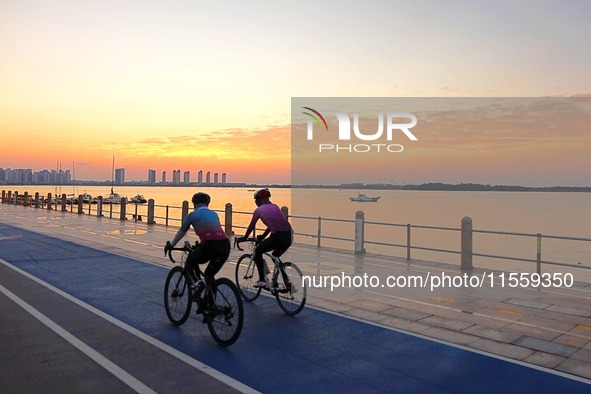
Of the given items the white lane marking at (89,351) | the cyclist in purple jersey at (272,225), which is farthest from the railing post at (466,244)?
the white lane marking at (89,351)

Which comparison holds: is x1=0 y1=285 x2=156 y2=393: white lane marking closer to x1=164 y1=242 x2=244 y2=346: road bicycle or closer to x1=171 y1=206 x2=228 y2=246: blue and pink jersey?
x1=164 y1=242 x2=244 y2=346: road bicycle

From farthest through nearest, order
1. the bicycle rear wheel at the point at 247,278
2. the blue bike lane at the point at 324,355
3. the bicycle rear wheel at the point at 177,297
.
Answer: the bicycle rear wheel at the point at 247,278 → the bicycle rear wheel at the point at 177,297 → the blue bike lane at the point at 324,355

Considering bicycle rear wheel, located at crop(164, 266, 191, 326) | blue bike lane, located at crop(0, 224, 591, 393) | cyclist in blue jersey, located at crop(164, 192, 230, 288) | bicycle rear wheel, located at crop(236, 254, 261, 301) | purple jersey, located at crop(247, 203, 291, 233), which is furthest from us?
bicycle rear wheel, located at crop(236, 254, 261, 301)

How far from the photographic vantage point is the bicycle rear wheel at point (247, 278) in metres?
8.17

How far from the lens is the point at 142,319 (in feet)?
22.9

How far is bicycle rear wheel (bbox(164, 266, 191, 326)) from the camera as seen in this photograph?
661cm

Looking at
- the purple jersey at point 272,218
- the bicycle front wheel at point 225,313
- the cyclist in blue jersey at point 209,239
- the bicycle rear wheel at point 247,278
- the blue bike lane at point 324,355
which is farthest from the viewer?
the bicycle rear wheel at point 247,278

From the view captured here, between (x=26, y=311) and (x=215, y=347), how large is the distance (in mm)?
3652

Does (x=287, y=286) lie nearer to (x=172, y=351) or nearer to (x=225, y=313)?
(x=225, y=313)

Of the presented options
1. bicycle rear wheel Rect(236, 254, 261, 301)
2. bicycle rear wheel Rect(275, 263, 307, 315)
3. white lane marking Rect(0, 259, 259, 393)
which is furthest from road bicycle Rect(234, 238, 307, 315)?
white lane marking Rect(0, 259, 259, 393)

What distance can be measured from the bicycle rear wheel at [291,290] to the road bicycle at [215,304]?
5.20 ft

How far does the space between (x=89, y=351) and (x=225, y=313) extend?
5.50 ft

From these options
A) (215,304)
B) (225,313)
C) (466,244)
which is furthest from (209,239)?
(466,244)

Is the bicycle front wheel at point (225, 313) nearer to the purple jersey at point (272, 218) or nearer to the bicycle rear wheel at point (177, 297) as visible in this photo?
the bicycle rear wheel at point (177, 297)
